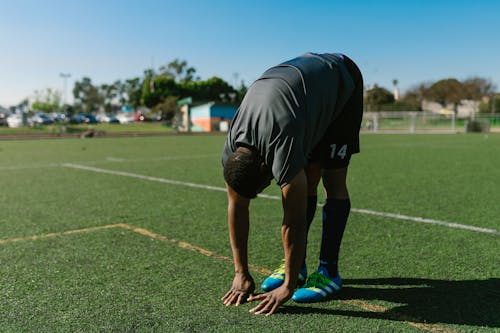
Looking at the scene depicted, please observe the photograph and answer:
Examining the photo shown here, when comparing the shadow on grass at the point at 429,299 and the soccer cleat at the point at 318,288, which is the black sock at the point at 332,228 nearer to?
the soccer cleat at the point at 318,288

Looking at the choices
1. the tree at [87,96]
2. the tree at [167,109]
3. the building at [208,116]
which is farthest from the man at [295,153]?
the tree at [87,96]

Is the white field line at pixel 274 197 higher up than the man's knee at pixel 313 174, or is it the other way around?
the man's knee at pixel 313 174

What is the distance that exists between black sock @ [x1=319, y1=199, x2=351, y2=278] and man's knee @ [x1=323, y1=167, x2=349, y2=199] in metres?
0.04

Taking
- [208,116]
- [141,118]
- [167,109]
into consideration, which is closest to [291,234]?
[208,116]

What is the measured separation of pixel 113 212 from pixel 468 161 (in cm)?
977

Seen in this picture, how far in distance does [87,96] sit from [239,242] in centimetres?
13753

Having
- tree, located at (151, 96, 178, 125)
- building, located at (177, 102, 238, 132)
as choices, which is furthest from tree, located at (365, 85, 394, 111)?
building, located at (177, 102, 238, 132)

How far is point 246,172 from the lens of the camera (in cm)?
239

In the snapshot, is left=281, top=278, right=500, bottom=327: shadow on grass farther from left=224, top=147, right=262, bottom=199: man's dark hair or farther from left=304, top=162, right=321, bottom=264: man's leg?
left=224, top=147, right=262, bottom=199: man's dark hair

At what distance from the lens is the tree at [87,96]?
423 ft

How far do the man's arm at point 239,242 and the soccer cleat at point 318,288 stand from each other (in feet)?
0.98

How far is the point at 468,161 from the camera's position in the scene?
12.1 m

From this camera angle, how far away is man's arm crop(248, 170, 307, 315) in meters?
2.36

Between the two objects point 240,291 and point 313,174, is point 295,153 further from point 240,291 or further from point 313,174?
point 240,291
